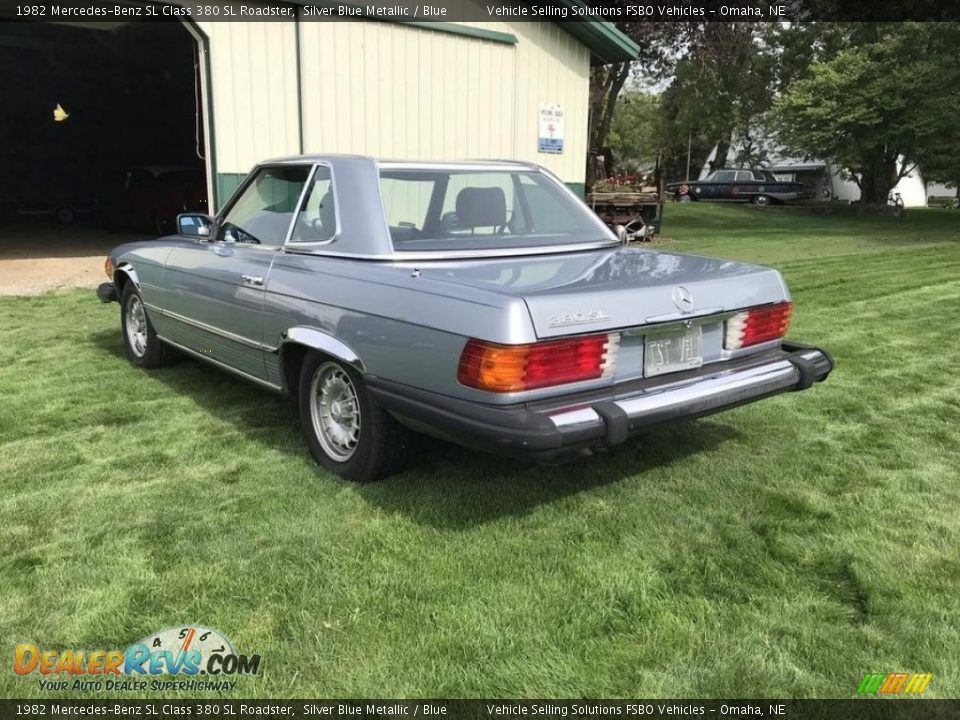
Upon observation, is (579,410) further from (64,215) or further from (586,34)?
(64,215)

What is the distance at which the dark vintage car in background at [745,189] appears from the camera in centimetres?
3381

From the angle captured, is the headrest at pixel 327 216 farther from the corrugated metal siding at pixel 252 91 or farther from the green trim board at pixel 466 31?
the green trim board at pixel 466 31

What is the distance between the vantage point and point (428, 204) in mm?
4184

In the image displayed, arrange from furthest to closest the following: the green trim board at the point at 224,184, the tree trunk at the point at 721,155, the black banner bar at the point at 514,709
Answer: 1. the tree trunk at the point at 721,155
2. the green trim board at the point at 224,184
3. the black banner bar at the point at 514,709

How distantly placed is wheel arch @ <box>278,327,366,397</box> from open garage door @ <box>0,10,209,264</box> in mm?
14747

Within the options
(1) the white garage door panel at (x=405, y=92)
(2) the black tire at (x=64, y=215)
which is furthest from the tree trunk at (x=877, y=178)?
(2) the black tire at (x=64, y=215)

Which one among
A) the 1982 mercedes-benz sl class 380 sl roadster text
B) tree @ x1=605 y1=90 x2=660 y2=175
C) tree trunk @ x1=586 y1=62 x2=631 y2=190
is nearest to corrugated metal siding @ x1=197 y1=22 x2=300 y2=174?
the 1982 mercedes-benz sl class 380 sl roadster text

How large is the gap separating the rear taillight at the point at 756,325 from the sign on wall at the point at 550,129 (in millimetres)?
9374

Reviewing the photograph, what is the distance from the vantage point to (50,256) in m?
12.8

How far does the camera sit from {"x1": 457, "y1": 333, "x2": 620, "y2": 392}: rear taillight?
9.63 ft

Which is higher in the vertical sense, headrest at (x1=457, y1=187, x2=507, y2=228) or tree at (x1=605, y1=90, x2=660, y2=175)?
tree at (x1=605, y1=90, x2=660, y2=175)

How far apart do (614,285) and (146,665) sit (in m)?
2.17

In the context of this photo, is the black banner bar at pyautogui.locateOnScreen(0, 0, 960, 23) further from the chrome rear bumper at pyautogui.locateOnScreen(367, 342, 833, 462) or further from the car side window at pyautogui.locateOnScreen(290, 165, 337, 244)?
the chrome rear bumper at pyautogui.locateOnScreen(367, 342, 833, 462)

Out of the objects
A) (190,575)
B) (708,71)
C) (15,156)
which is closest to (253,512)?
(190,575)
